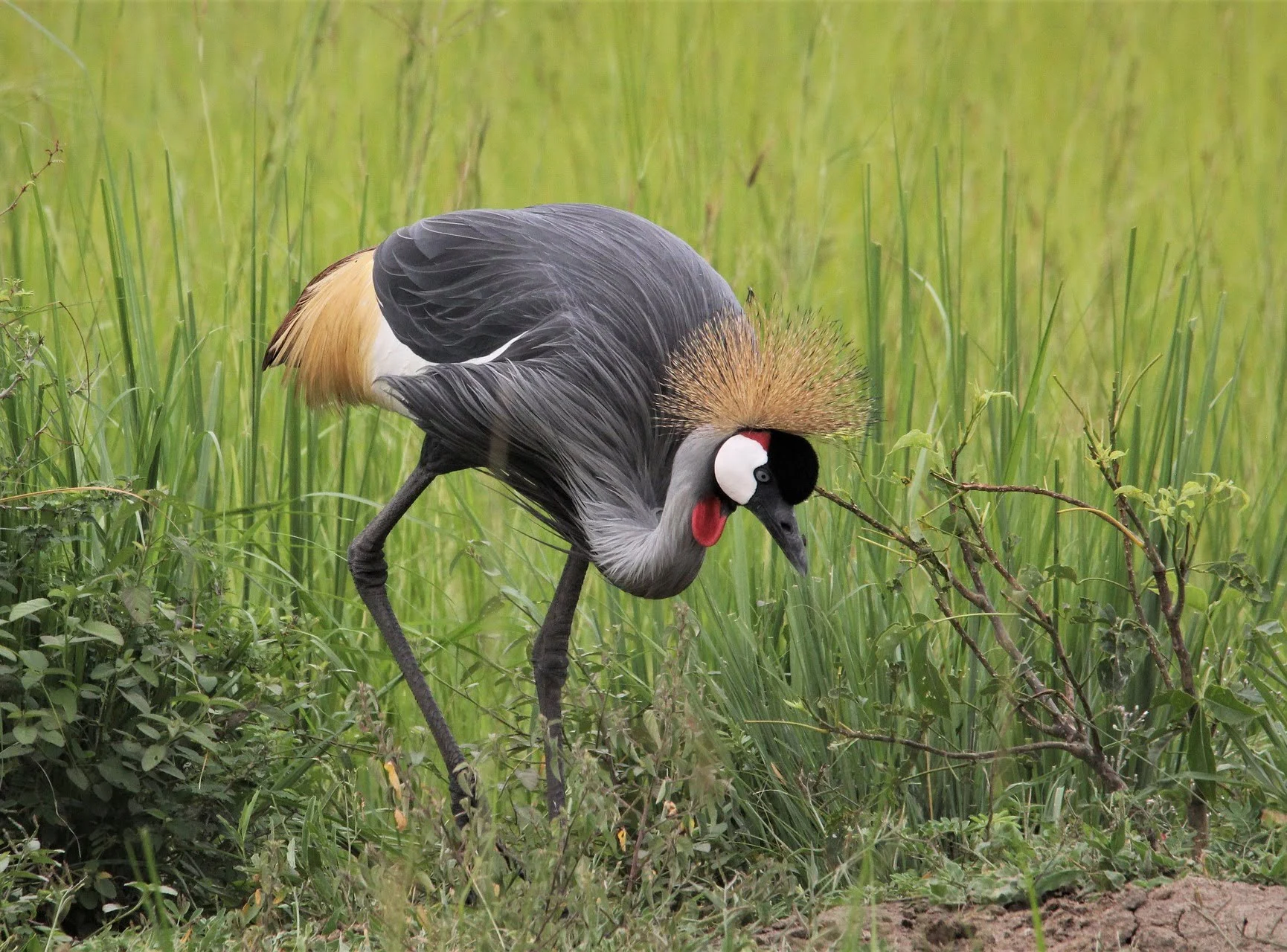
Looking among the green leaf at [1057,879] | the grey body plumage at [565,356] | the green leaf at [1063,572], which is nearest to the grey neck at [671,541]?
the grey body plumage at [565,356]

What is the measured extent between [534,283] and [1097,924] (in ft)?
5.00

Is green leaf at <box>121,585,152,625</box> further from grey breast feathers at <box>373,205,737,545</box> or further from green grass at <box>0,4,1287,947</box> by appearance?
grey breast feathers at <box>373,205,737,545</box>

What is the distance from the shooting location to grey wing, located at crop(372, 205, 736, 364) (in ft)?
9.25

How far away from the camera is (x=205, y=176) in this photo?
579 centimetres

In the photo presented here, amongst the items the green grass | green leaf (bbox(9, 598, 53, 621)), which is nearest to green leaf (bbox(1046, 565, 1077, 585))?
the green grass

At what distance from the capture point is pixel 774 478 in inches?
99.7

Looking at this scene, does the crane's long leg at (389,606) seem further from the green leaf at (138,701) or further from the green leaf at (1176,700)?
the green leaf at (1176,700)

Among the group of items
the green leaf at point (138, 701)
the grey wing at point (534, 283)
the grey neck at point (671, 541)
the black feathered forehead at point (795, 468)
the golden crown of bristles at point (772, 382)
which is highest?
the grey wing at point (534, 283)

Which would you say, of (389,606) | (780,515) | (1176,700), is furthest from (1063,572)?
(389,606)

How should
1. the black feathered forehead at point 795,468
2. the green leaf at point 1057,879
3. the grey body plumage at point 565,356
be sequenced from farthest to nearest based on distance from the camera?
the grey body plumage at point 565,356 → the black feathered forehead at point 795,468 → the green leaf at point 1057,879

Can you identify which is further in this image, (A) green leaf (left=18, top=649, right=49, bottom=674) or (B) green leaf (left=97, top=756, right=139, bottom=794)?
(B) green leaf (left=97, top=756, right=139, bottom=794)

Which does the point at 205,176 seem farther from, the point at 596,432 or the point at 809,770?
the point at 809,770

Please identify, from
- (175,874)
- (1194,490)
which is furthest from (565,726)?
(1194,490)

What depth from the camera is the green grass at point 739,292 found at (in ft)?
9.14
